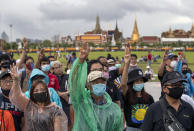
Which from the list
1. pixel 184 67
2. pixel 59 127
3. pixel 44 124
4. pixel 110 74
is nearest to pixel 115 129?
pixel 59 127

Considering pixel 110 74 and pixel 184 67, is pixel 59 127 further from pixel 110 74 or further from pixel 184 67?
pixel 184 67

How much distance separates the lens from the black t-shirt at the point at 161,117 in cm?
279

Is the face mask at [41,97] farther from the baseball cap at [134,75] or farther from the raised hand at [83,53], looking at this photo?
the baseball cap at [134,75]

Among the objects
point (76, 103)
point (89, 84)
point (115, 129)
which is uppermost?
point (89, 84)

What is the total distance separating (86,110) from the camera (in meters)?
2.77

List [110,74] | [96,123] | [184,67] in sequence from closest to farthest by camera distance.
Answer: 1. [96,123]
2. [110,74]
3. [184,67]

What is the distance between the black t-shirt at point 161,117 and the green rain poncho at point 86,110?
1.11 ft

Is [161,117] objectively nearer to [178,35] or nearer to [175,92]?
[175,92]

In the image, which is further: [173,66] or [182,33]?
[182,33]

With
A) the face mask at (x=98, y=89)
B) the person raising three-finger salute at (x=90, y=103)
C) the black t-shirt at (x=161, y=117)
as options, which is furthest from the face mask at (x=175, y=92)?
the face mask at (x=98, y=89)

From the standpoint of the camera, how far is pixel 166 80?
9.88 ft

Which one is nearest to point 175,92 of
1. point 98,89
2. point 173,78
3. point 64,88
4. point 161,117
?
point 173,78

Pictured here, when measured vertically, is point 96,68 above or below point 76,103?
above

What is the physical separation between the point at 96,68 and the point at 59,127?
1.02 metres
